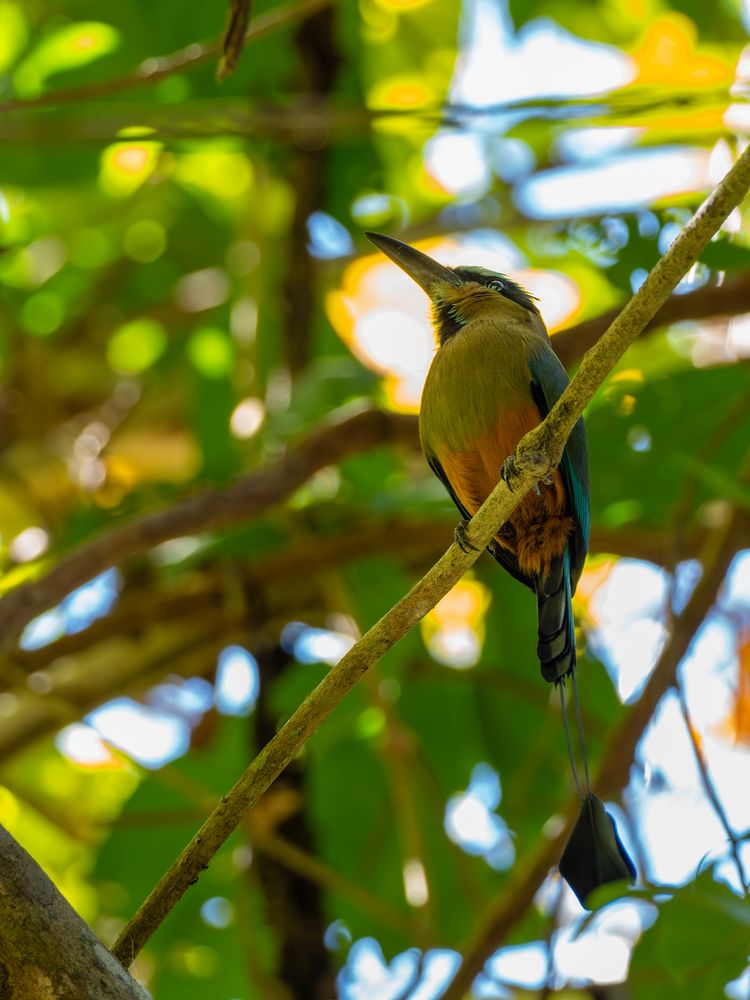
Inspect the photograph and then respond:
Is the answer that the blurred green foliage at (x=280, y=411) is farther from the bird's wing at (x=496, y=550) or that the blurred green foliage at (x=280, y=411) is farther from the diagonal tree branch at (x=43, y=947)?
the diagonal tree branch at (x=43, y=947)

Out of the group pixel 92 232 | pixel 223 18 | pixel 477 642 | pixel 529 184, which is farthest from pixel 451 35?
pixel 477 642

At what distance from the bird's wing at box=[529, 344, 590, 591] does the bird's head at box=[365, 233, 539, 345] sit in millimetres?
411

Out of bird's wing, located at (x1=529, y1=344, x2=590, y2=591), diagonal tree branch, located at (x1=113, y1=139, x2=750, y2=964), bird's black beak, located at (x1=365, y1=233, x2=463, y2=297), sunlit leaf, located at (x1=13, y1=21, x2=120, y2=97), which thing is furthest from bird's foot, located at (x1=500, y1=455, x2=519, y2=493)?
sunlit leaf, located at (x1=13, y1=21, x2=120, y2=97)

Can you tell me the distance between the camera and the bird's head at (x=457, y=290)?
3.30 meters

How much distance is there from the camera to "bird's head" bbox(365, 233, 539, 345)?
330 cm

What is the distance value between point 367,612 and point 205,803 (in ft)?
2.68

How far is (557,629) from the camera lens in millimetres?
2598

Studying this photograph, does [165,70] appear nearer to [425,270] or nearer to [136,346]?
[425,270]

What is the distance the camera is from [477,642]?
4270mm

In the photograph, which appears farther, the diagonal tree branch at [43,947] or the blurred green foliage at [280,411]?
the blurred green foliage at [280,411]

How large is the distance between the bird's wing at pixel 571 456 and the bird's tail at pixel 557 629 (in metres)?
0.06

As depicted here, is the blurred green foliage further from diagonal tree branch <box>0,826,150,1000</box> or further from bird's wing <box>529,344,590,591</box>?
diagonal tree branch <box>0,826,150,1000</box>

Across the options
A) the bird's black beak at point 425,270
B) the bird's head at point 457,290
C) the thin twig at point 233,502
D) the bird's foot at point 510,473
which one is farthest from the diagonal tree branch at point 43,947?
the bird's black beak at point 425,270

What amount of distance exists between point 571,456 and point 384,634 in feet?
3.96
